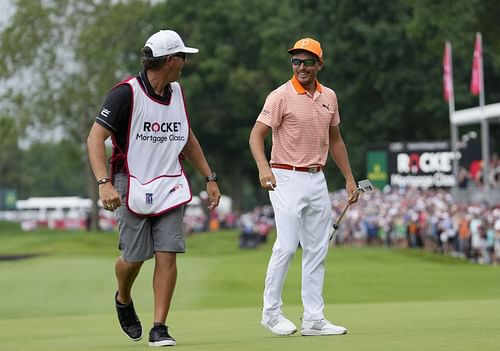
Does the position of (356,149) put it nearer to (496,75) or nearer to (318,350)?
(496,75)

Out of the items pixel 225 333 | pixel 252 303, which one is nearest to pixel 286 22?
pixel 252 303

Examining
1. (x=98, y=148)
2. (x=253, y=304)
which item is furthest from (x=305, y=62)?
(x=253, y=304)

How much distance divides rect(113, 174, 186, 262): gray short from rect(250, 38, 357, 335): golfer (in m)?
0.96

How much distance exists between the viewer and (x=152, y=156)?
9203 mm

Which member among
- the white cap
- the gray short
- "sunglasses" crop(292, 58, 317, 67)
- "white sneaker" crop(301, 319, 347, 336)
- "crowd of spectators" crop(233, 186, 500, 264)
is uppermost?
the white cap

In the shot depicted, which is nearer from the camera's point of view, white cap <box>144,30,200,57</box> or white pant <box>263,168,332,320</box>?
white cap <box>144,30,200,57</box>

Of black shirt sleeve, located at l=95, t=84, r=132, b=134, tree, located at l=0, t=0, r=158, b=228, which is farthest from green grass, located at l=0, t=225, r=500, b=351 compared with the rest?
tree, located at l=0, t=0, r=158, b=228

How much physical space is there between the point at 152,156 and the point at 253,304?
37.9ft

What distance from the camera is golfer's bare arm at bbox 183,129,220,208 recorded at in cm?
953

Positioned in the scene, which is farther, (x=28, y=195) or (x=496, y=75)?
(x=28, y=195)

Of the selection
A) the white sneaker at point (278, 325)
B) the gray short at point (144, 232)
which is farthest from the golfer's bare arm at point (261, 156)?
the white sneaker at point (278, 325)

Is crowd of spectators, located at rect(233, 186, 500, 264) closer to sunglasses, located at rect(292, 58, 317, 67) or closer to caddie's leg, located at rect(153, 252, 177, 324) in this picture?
sunglasses, located at rect(292, 58, 317, 67)

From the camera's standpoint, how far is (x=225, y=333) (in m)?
10.2

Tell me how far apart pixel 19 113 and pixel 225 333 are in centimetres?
6318
